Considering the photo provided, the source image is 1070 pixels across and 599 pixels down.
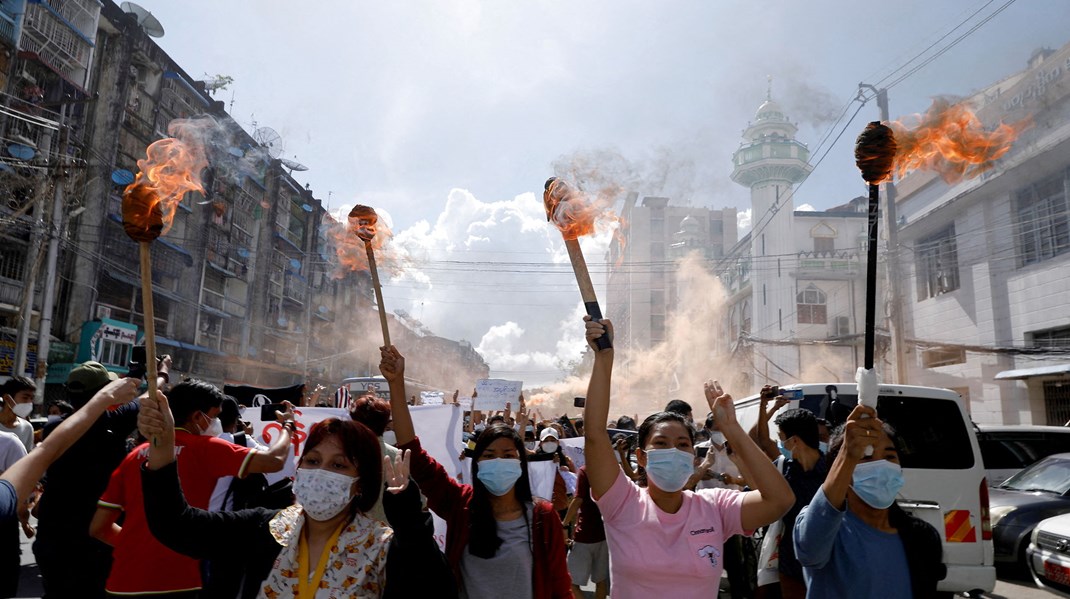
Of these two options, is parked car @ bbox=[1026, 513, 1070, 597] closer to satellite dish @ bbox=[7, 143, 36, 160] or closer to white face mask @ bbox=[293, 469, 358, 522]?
white face mask @ bbox=[293, 469, 358, 522]

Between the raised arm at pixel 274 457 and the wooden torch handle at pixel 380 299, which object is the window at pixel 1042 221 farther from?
the raised arm at pixel 274 457

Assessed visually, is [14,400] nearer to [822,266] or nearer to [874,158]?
[874,158]

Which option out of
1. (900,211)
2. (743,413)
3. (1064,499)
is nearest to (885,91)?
(900,211)

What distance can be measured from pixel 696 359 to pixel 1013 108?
38932 mm

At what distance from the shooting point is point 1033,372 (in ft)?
61.5

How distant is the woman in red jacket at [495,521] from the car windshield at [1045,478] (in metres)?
9.01

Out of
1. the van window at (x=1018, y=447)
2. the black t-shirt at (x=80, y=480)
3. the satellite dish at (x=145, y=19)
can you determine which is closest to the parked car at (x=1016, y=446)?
the van window at (x=1018, y=447)

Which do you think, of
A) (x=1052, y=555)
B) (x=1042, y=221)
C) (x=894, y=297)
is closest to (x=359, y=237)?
(x=1052, y=555)

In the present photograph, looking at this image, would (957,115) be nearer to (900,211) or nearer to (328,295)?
(900,211)

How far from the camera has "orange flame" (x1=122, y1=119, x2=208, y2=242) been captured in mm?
2877

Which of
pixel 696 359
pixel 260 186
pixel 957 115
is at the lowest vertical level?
pixel 957 115

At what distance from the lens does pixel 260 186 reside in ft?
146

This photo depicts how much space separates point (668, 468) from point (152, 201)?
2471 millimetres

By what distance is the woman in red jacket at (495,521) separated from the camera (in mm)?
3277
